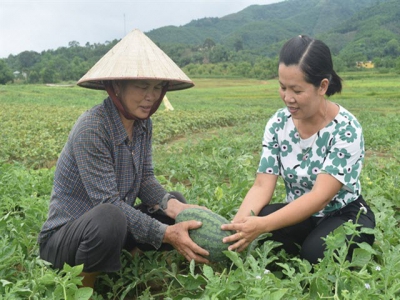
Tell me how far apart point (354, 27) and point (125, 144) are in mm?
122142

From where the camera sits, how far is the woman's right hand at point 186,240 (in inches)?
110

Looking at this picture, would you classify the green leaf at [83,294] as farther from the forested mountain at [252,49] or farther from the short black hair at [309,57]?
the forested mountain at [252,49]

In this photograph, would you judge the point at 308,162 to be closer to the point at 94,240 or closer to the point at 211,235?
the point at 211,235

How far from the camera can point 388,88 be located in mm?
35281

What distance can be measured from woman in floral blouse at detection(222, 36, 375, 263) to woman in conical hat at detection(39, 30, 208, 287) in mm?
579

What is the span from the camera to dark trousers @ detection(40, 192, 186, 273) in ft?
8.59

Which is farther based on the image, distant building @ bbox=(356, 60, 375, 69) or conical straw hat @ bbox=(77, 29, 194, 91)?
distant building @ bbox=(356, 60, 375, 69)

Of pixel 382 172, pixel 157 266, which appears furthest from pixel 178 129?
pixel 157 266

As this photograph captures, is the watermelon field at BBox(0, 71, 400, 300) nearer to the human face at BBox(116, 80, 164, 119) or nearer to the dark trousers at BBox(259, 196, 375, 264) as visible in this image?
the dark trousers at BBox(259, 196, 375, 264)

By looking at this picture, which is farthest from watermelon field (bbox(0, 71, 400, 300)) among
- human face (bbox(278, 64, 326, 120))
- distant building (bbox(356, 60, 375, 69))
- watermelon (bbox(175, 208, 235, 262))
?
distant building (bbox(356, 60, 375, 69))

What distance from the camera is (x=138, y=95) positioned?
2.87 meters

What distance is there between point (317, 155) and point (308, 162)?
0.27ft

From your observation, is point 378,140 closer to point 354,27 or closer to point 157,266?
point 157,266

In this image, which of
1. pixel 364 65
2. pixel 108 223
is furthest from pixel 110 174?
pixel 364 65
